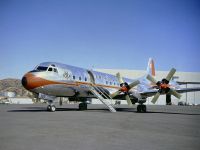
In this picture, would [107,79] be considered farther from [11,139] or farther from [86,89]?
[11,139]

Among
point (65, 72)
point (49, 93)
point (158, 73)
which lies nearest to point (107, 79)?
point (65, 72)

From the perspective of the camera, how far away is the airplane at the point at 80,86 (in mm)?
22984

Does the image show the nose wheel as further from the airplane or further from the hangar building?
the hangar building

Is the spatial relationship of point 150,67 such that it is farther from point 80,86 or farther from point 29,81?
point 29,81

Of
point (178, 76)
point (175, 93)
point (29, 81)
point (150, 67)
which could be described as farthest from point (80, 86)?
point (178, 76)

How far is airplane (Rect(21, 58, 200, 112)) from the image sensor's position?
22984 millimetres

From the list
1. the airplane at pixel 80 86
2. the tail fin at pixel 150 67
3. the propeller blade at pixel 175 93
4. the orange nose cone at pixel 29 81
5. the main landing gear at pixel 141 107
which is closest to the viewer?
the orange nose cone at pixel 29 81

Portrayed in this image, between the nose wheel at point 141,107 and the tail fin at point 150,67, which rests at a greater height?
the tail fin at point 150,67

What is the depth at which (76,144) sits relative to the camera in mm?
7910

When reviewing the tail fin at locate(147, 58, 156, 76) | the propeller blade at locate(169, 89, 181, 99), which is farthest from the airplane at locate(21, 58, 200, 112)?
the tail fin at locate(147, 58, 156, 76)

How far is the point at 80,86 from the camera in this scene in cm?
2739

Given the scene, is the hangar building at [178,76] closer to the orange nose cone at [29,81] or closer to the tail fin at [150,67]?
the tail fin at [150,67]

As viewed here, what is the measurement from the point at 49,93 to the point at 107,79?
10616 millimetres

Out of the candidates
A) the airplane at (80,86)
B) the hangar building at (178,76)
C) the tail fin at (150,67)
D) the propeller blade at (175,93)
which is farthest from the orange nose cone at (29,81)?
the hangar building at (178,76)
